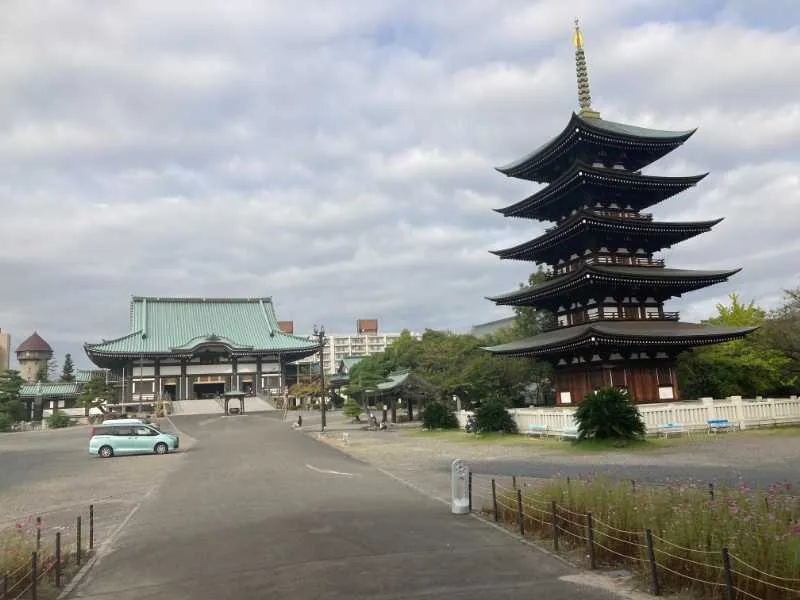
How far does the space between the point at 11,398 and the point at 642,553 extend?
207 feet

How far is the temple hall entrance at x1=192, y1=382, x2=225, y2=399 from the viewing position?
6662 cm

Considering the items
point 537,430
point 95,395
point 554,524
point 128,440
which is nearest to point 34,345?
point 95,395

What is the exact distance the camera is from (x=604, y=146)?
30.6m

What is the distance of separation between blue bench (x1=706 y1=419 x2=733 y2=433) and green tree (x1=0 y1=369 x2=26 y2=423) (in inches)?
2167

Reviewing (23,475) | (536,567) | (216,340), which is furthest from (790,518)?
(216,340)

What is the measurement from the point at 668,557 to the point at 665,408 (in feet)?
64.7

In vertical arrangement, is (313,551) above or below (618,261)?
below

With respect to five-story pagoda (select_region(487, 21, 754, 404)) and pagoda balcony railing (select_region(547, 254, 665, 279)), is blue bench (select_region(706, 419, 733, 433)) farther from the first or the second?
pagoda balcony railing (select_region(547, 254, 665, 279))

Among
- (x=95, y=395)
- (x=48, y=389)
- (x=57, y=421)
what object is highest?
(x=48, y=389)

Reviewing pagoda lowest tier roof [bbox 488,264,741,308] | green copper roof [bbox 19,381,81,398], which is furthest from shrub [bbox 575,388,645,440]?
green copper roof [bbox 19,381,81,398]

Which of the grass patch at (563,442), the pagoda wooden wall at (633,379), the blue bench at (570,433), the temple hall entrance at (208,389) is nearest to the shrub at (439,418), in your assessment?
the grass patch at (563,442)

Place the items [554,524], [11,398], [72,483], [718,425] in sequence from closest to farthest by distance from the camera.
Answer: [554,524] < [72,483] < [718,425] < [11,398]

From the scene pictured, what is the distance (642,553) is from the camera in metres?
7.73

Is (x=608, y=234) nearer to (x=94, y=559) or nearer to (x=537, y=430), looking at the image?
(x=537, y=430)
